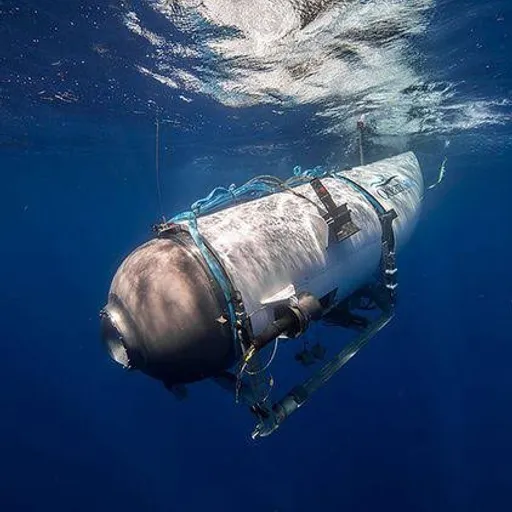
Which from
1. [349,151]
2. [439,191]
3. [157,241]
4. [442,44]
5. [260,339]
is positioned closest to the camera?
[260,339]

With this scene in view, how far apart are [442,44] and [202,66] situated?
536 centimetres

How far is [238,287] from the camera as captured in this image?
140 inches

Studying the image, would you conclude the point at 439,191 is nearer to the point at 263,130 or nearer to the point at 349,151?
the point at 349,151

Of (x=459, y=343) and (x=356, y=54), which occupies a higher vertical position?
(x=356, y=54)

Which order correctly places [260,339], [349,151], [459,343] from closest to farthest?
1. [260,339]
2. [349,151]
3. [459,343]

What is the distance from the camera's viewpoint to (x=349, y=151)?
56.9 feet

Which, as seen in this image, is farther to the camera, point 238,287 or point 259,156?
point 259,156

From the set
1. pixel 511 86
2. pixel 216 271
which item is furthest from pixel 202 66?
pixel 511 86

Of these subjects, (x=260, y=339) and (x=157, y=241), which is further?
(x=157, y=241)

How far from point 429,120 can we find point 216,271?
43.3 ft

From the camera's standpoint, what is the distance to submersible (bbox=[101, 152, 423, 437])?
11.2 ft

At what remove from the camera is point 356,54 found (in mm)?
8719

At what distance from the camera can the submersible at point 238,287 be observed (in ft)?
11.2

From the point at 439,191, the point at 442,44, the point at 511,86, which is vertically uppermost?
the point at 442,44
